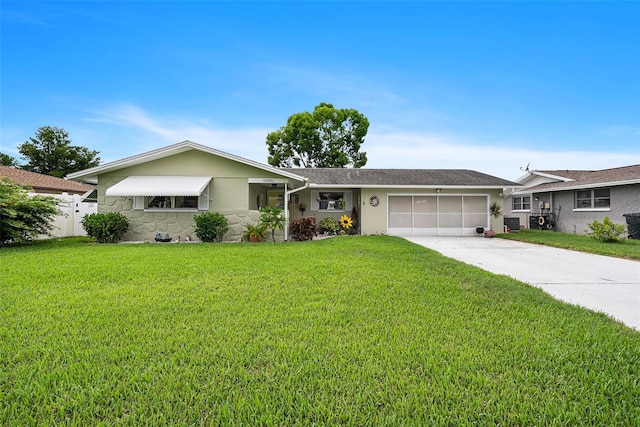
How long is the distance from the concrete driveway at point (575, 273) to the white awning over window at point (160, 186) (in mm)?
11349

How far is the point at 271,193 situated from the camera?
20.5 m

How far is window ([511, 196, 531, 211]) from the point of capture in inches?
1037

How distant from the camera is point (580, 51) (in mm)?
17438

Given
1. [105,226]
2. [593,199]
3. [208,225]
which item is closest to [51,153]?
[105,226]

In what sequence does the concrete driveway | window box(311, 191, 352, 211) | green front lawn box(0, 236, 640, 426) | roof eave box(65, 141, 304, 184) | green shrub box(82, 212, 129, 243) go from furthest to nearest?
window box(311, 191, 352, 211) → roof eave box(65, 141, 304, 184) → green shrub box(82, 212, 129, 243) → the concrete driveway → green front lawn box(0, 236, 640, 426)

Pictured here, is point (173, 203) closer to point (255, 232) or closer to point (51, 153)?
point (255, 232)

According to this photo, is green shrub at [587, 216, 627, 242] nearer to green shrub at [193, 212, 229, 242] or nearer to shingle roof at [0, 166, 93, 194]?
green shrub at [193, 212, 229, 242]

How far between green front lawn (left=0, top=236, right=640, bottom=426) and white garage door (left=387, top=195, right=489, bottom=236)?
1300 cm

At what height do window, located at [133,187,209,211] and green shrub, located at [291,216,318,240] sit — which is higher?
window, located at [133,187,209,211]

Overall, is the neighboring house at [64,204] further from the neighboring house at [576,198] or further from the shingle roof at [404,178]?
the neighboring house at [576,198]

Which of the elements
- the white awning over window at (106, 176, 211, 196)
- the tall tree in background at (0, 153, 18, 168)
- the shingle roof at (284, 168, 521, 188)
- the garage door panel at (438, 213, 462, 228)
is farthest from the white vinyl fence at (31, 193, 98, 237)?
the tall tree in background at (0, 153, 18, 168)

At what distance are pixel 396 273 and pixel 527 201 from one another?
24.7 metres

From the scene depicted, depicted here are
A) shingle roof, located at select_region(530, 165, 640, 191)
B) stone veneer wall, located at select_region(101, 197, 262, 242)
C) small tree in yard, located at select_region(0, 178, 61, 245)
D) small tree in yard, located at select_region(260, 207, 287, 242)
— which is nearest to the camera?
small tree in yard, located at select_region(0, 178, 61, 245)

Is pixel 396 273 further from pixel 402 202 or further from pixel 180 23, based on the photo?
pixel 180 23
